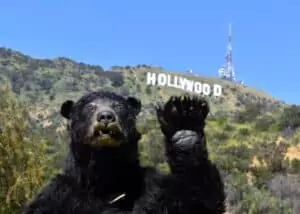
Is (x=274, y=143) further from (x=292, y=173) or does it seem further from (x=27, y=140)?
(x=27, y=140)

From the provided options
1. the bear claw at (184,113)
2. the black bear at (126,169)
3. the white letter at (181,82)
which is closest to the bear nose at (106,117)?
the black bear at (126,169)

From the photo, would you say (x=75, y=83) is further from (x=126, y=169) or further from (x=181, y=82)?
(x=126, y=169)

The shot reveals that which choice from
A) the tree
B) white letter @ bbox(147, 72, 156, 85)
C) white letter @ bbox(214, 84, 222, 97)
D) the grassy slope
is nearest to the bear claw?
the tree

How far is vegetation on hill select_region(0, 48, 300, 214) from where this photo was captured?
14.9 meters

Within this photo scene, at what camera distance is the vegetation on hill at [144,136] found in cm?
1485

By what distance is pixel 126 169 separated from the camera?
186 inches

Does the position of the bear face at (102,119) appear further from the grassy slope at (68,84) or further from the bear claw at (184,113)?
the grassy slope at (68,84)

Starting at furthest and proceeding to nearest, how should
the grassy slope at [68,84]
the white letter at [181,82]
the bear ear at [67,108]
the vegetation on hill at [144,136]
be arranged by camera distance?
the white letter at [181,82] < the grassy slope at [68,84] < the vegetation on hill at [144,136] < the bear ear at [67,108]

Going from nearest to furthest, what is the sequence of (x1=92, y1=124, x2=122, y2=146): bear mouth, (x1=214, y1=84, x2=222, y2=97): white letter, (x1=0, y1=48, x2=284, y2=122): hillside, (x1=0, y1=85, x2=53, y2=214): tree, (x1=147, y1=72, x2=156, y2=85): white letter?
(x1=92, y1=124, x2=122, y2=146): bear mouth < (x1=0, y1=85, x2=53, y2=214): tree < (x1=0, y1=48, x2=284, y2=122): hillside < (x1=214, y1=84, x2=222, y2=97): white letter < (x1=147, y1=72, x2=156, y2=85): white letter

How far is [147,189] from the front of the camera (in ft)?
15.1

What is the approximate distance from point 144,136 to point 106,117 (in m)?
34.6

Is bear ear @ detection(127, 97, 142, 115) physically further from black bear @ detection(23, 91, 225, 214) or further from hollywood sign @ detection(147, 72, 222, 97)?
hollywood sign @ detection(147, 72, 222, 97)

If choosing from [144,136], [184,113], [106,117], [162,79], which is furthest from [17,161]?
[162,79]

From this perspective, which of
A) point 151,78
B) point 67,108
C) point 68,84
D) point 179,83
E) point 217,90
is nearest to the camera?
point 67,108
